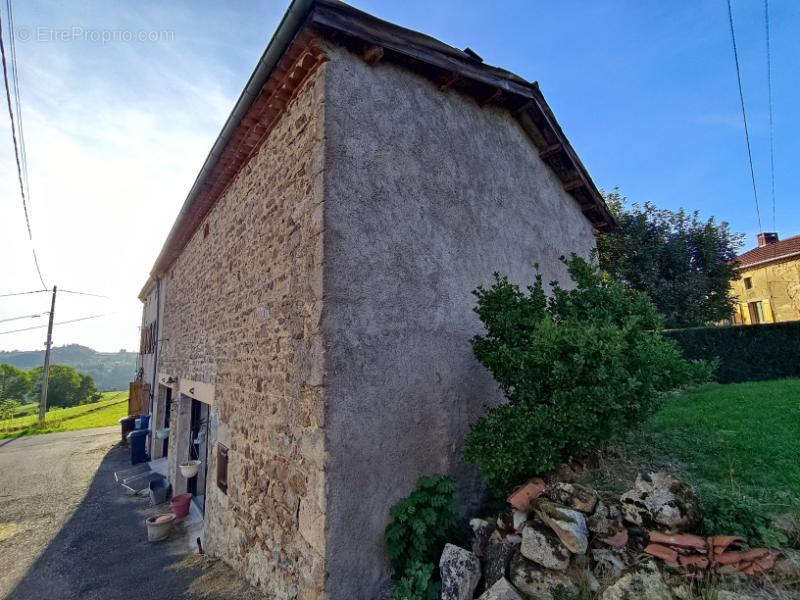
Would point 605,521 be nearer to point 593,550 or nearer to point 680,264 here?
point 593,550

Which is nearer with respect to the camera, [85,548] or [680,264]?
[85,548]

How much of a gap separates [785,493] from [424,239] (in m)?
3.79

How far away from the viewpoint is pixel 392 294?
12.4 ft

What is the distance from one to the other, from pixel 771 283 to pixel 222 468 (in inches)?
978

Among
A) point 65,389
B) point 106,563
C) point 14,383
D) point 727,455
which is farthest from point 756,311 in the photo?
point 14,383

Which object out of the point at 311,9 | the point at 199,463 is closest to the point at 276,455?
the point at 311,9

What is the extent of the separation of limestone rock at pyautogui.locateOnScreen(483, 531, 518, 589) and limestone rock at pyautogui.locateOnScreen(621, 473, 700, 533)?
96cm

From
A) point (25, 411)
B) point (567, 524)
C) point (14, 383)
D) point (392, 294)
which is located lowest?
point (25, 411)

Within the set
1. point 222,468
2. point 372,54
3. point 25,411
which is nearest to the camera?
point 372,54

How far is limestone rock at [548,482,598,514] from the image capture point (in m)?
3.06

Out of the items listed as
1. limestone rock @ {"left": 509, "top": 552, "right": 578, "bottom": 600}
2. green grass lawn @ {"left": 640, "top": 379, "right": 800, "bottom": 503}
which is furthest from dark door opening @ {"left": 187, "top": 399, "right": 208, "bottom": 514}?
green grass lawn @ {"left": 640, "top": 379, "right": 800, "bottom": 503}

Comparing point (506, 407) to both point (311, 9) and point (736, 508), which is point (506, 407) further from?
point (311, 9)

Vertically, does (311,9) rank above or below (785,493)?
above

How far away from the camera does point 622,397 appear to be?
3.37 metres
